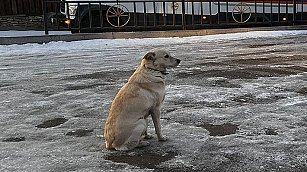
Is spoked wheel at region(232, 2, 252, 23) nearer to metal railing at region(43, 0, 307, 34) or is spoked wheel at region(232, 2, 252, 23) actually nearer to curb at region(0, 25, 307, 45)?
metal railing at region(43, 0, 307, 34)

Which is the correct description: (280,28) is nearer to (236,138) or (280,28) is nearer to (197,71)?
(197,71)

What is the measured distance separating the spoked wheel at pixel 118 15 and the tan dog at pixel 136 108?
39.4 ft

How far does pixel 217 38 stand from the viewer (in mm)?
16000

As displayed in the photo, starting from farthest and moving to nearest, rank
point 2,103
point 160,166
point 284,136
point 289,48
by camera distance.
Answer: point 289,48
point 2,103
point 284,136
point 160,166

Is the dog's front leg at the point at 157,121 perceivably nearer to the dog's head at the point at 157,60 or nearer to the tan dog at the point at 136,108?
the tan dog at the point at 136,108

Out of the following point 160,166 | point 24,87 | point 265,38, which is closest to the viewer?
point 160,166

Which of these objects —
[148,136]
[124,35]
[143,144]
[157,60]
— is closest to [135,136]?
[143,144]

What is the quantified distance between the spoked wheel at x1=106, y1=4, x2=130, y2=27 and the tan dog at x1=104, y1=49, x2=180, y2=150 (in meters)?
12.0

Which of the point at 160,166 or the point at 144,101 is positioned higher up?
the point at 144,101

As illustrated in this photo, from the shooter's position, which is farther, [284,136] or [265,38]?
[265,38]

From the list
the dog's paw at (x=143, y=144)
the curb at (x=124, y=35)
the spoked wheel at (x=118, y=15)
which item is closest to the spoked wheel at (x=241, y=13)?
the curb at (x=124, y=35)

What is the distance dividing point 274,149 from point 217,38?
41.3 feet

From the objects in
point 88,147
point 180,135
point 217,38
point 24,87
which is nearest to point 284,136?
point 180,135

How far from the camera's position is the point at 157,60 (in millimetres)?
4230
